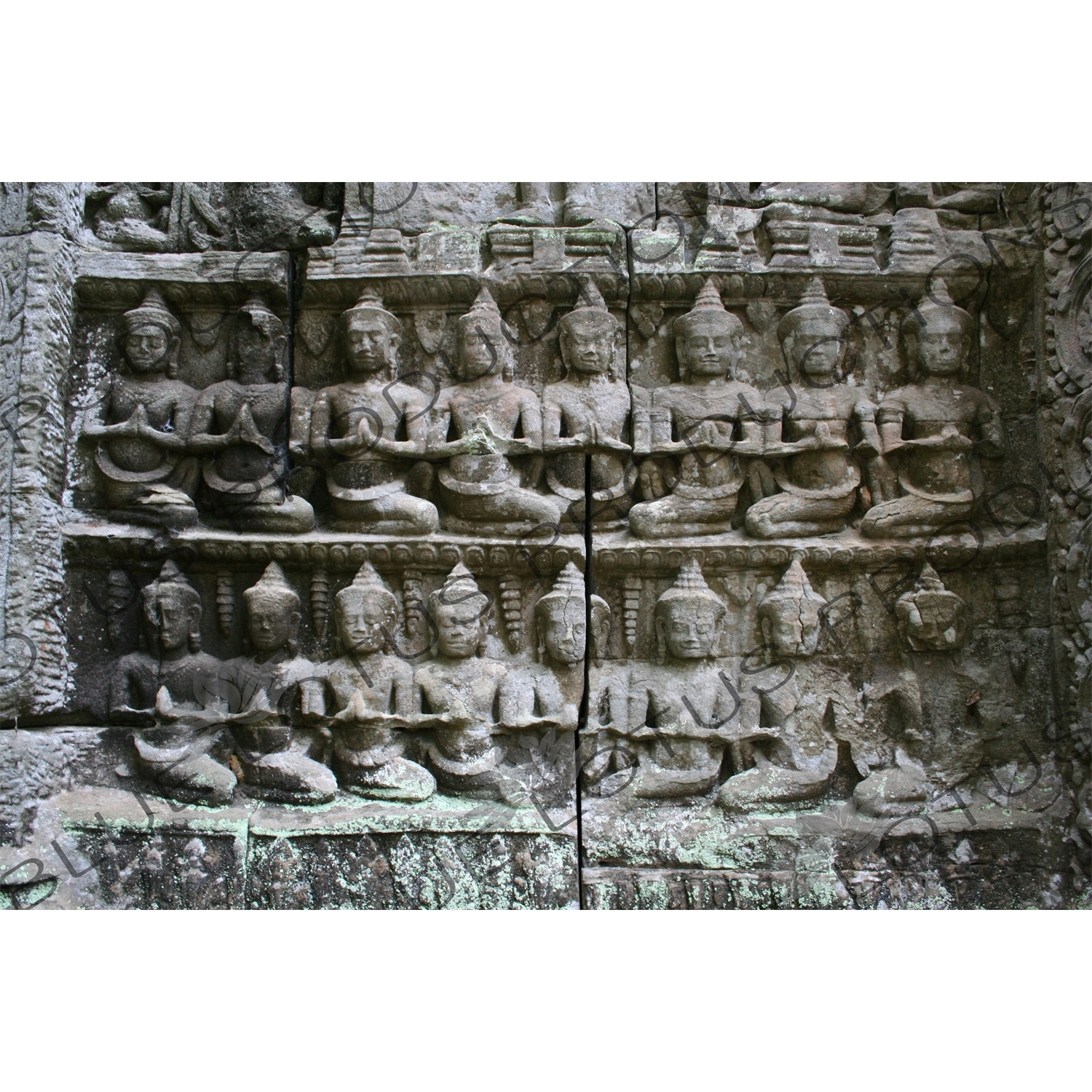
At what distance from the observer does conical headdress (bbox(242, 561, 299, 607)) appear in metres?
4.50

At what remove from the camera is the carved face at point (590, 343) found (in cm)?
472

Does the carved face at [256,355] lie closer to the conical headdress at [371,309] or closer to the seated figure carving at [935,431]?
the conical headdress at [371,309]

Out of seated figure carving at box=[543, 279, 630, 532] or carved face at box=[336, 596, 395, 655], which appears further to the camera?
seated figure carving at box=[543, 279, 630, 532]

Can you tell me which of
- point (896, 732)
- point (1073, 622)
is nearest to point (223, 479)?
point (896, 732)

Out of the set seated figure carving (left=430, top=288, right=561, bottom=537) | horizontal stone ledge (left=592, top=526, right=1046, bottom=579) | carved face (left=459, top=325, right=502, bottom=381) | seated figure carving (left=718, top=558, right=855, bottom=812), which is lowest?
seated figure carving (left=718, top=558, right=855, bottom=812)

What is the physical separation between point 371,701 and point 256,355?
5.41 ft

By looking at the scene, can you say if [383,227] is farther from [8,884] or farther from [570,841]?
[8,884]

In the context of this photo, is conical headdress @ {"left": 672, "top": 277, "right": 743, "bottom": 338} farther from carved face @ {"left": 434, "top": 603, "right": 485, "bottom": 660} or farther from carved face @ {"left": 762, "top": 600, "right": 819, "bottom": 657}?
carved face @ {"left": 434, "top": 603, "right": 485, "bottom": 660}

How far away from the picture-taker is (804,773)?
174 inches

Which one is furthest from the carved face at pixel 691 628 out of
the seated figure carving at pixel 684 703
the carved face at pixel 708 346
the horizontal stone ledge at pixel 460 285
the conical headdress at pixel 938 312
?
the conical headdress at pixel 938 312

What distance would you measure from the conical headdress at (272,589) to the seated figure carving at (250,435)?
18cm

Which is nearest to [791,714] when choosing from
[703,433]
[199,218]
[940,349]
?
[703,433]

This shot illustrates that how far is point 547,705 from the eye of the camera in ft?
14.8

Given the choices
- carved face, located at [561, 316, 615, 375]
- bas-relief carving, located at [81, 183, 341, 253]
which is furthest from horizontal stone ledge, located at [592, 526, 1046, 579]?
bas-relief carving, located at [81, 183, 341, 253]
